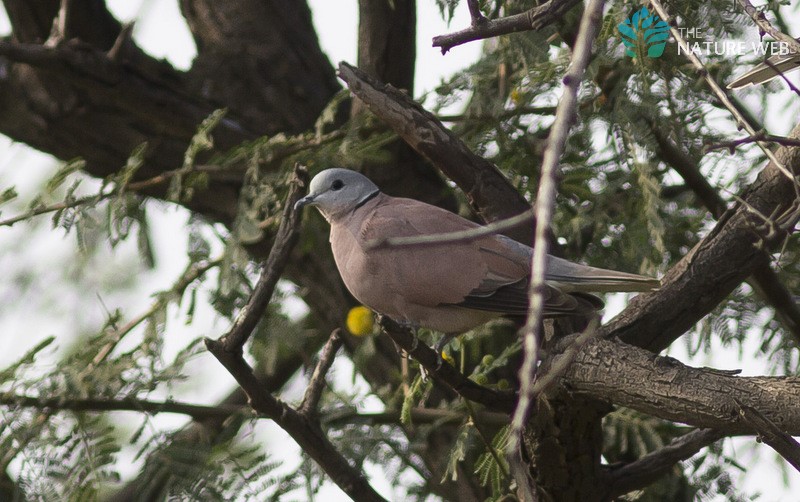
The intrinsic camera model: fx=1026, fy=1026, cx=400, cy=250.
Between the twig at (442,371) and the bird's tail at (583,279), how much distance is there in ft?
1.10

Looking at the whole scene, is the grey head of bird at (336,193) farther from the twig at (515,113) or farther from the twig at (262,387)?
the twig at (515,113)

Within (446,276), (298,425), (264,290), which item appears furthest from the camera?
(446,276)

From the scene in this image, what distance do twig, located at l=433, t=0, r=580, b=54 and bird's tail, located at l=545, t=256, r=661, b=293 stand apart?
2.65 feet

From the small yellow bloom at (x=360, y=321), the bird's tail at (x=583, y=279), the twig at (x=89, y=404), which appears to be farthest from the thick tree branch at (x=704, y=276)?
the twig at (x=89, y=404)

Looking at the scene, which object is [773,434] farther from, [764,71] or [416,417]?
[416,417]

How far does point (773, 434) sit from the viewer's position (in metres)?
2.10

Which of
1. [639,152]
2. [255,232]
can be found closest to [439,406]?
[255,232]

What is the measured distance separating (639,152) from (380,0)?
128cm

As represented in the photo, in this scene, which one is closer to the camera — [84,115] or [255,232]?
[255,232]

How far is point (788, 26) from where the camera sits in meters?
3.51

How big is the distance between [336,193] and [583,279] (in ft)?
2.87

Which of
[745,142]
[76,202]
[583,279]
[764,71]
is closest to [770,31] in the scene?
[745,142]

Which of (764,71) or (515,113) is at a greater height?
(515,113)

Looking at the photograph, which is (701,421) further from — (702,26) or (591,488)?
(702,26)
